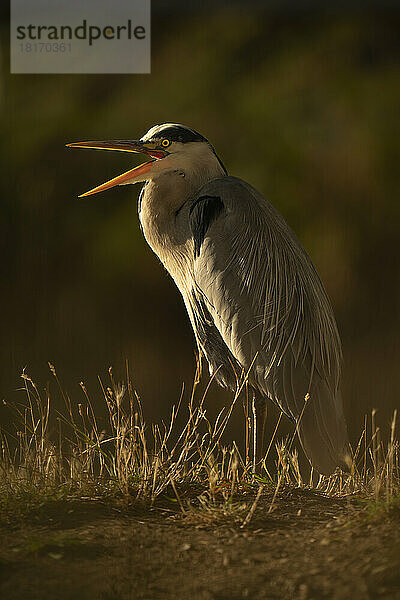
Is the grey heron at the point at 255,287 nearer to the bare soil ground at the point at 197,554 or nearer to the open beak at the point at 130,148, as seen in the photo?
the open beak at the point at 130,148

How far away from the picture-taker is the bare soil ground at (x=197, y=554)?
1630 mm

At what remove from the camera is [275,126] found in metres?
5.19

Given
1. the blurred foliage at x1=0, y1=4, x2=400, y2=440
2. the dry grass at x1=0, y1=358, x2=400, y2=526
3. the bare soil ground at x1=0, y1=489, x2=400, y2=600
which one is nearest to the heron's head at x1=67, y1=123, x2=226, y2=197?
the dry grass at x1=0, y1=358, x2=400, y2=526

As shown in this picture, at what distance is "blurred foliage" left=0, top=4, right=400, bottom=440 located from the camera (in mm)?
5000

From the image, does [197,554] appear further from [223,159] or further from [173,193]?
[223,159]

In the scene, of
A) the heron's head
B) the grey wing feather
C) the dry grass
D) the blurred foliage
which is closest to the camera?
the dry grass

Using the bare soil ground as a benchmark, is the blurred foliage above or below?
above

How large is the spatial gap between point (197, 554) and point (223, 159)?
3.80 meters

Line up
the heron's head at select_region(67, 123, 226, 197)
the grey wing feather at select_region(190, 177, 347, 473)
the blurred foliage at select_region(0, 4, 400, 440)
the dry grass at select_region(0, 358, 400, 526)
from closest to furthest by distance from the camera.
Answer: the dry grass at select_region(0, 358, 400, 526) → the grey wing feather at select_region(190, 177, 347, 473) → the heron's head at select_region(67, 123, 226, 197) → the blurred foliage at select_region(0, 4, 400, 440)

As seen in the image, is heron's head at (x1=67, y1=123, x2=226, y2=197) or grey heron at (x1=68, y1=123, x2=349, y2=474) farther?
heron's head at (x1=67, y1=123, x2=226, y2=197)

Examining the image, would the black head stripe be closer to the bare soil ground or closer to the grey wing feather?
the grey wing feather

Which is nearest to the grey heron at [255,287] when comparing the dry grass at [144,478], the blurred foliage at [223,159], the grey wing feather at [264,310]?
the grey wing feather at [264,310]

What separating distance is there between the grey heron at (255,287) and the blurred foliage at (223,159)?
7.67 ft
